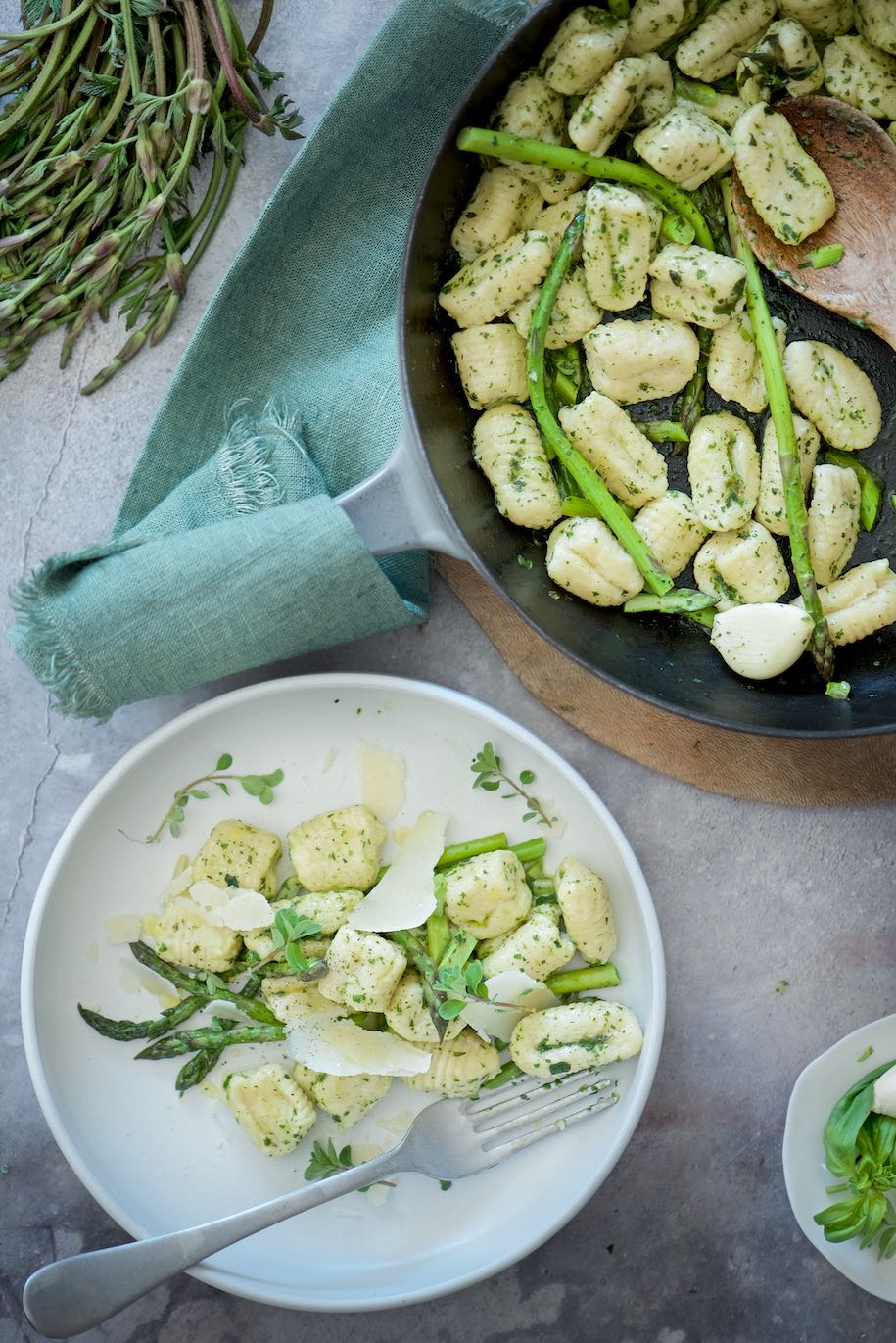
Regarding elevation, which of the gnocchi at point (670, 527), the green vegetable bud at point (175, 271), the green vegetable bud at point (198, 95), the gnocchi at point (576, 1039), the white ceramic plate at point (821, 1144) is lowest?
the white ceramic plate at point (821, 1144)

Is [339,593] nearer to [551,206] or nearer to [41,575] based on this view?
[41,575]

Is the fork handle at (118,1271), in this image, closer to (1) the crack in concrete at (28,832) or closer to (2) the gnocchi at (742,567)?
(1) the crack in concrete at (28,832)

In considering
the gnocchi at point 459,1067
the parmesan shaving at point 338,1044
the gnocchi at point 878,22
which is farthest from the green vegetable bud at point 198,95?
the gnocchi at point 459,1067


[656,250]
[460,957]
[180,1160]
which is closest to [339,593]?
[460,957]

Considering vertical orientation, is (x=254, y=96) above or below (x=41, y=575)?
above

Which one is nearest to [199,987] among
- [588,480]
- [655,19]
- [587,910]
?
[587,910]

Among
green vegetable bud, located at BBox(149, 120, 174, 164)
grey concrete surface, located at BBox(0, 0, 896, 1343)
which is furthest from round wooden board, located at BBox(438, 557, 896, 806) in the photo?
green vegetable bud, located at BBox(149, 120, 174, 164)

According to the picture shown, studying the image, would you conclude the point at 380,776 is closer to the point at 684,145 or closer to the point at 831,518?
the point at 831,518
